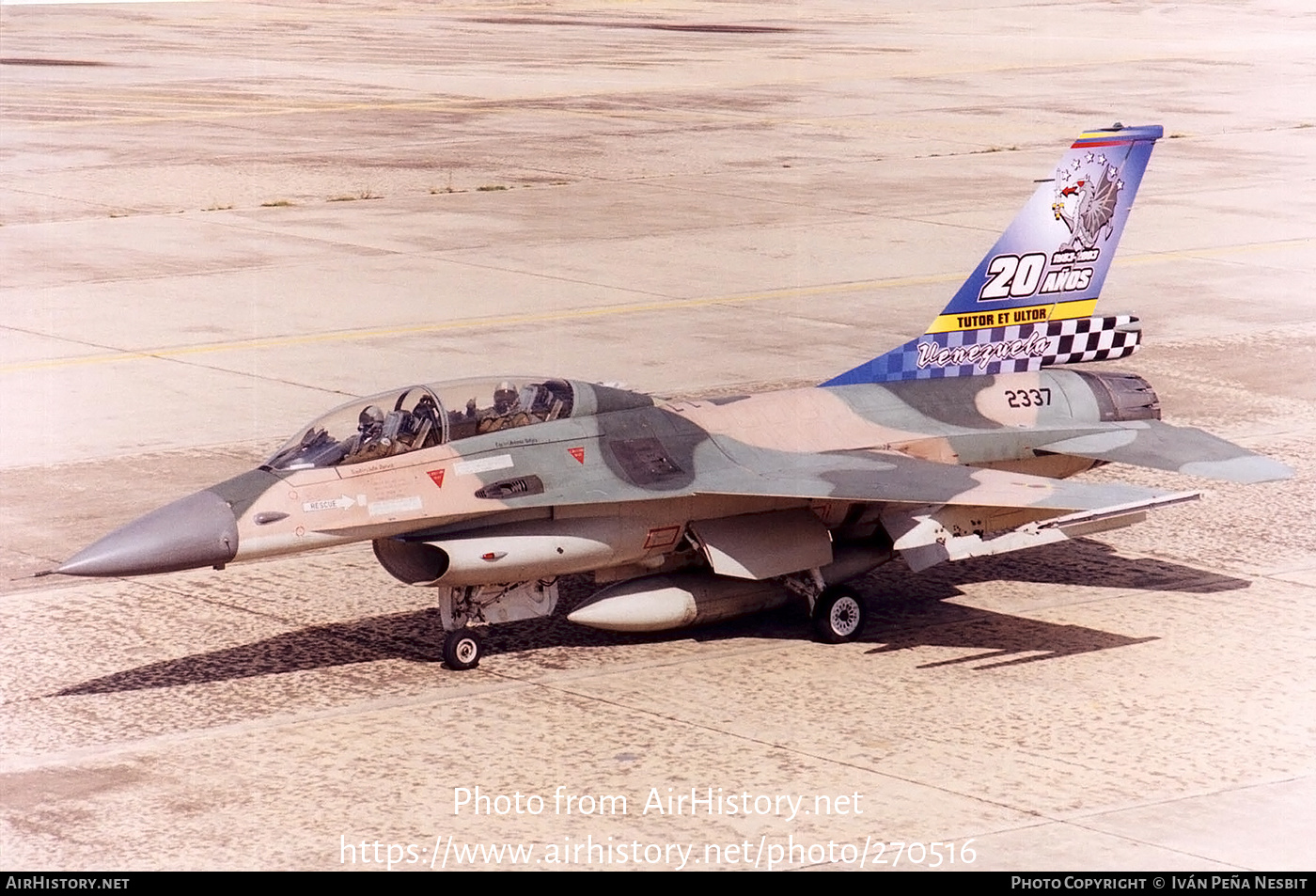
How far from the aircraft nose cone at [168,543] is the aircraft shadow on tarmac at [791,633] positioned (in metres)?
1.51

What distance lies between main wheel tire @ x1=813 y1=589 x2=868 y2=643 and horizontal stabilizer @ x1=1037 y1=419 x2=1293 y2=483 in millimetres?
2342

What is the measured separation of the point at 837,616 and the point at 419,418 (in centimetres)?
353

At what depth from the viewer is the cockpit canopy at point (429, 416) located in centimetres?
1305

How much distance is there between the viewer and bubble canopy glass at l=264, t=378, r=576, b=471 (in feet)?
42.8

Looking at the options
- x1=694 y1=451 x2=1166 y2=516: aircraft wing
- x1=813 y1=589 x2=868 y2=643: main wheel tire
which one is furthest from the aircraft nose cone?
x1=813 y1=589 x2=868 y2=643: main wheel tire

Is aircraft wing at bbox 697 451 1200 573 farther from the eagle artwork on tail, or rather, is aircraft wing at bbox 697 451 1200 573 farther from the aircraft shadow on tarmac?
the eagle artwork on tail

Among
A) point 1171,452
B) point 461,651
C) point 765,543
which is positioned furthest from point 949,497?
point 461,651

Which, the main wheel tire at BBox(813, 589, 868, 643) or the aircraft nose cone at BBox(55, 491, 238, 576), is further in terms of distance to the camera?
the main wheel tire at BBox(813, 589, 868, 643)

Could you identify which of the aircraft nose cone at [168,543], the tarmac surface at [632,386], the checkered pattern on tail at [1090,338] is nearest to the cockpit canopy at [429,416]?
the aircraft nose cone at [168,543]

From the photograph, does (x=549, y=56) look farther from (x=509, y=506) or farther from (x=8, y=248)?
(x=509, y=506)

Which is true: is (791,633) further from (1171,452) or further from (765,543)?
(1171,452)

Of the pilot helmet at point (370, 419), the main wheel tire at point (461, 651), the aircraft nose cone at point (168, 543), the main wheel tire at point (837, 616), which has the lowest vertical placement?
the main wheel tire at point (461, 651)

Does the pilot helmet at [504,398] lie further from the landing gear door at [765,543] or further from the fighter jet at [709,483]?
the landing gear door at [765,543]

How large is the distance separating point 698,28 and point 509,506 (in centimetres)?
6054
